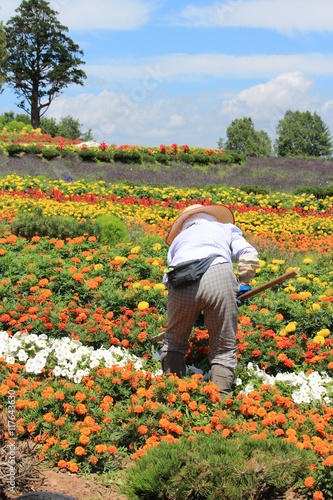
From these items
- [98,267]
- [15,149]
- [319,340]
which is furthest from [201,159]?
[319,340]

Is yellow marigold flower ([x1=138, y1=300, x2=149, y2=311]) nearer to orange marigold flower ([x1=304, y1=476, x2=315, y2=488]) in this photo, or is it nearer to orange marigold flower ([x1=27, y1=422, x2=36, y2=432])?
orange marigold flower ([x1=27, y1=422, x2=36, y2=432])

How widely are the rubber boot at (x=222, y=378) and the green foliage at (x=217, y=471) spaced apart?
1175mm

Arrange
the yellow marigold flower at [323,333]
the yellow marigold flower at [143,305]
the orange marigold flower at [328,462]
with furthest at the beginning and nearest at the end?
the yellow marigold flower at [143,305] < the yellow marigold flower at [323,333] < the orange marigold flower at [328,462]

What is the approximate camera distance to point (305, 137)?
6288cm

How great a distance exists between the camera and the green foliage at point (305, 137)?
6175cm

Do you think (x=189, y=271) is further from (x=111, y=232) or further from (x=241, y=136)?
(x=241, y=136)

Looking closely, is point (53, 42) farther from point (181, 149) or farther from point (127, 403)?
point (127, 403)

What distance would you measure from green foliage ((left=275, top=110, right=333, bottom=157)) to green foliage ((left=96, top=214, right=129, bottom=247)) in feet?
178

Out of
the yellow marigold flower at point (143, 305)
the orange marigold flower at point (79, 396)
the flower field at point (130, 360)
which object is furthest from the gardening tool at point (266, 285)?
the orange marigold flower at point (79, 396)

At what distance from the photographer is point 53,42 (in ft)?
154

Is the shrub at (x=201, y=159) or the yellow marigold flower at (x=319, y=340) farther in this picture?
the shrub at (x=201, y=159)

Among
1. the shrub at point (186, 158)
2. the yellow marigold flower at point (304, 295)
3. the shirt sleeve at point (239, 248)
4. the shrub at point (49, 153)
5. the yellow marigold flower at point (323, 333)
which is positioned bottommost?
the yellow marigold flower at point (323, 333)

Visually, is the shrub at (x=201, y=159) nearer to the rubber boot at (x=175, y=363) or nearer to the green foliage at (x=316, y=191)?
the green foliage at (x=316, y=191)

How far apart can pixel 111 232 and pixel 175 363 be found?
3928 millimetres
